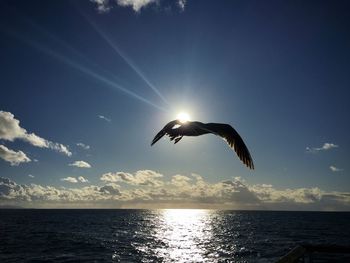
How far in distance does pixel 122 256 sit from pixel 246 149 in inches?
1497

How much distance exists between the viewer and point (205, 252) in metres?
45.1

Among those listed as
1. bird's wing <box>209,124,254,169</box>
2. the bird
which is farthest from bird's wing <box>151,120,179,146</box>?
bird's wing <box>209,124,254,169</box>

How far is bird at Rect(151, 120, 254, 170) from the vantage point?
4086 mm

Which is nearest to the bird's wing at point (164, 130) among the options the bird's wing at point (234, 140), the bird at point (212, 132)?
the bird at point (212, 132)

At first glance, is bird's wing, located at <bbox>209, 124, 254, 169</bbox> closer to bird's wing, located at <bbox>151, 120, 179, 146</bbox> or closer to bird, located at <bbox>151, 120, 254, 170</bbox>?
bird, located at <bbox>151, 120, 254, 170</bbox>

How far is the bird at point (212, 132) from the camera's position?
4086mm

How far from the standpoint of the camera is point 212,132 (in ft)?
13.0

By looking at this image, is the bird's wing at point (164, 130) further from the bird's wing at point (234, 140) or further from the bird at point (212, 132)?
the bird's wing at point (234, 140)

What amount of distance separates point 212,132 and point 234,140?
18.5 inches

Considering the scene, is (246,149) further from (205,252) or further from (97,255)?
(205,252)

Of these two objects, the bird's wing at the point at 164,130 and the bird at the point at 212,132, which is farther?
the bird's wing at the point at 164,130

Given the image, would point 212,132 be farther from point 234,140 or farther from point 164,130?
point 164,130

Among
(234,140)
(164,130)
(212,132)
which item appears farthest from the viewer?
(164,130)

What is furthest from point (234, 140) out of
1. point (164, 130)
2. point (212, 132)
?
point (164, 130)
